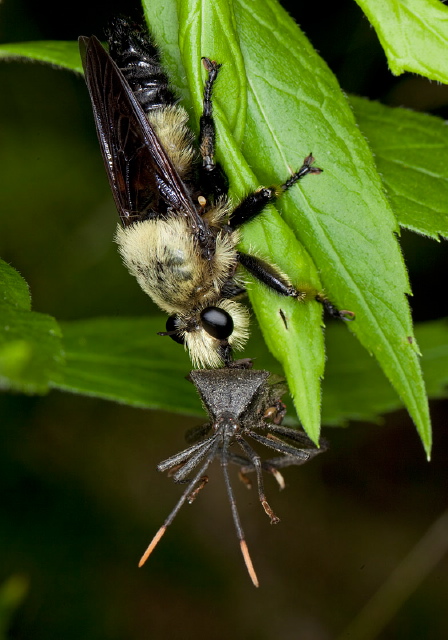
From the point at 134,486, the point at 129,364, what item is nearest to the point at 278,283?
the point at 129,364

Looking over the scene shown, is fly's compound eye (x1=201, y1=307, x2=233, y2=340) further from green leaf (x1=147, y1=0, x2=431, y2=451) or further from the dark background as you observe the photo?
the dark background

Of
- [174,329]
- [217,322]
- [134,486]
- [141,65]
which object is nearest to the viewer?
[217,322]

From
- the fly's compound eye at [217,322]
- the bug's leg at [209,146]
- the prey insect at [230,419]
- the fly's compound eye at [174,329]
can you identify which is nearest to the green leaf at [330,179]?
the bug's leg at [209,146]

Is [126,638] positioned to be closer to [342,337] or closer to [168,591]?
[168,591]

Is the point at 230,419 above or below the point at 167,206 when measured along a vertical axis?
below

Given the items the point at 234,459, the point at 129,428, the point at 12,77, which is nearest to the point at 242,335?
the point at 234,459

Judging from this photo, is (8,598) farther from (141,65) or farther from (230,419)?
(141,65)
